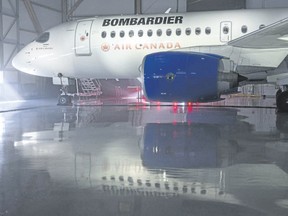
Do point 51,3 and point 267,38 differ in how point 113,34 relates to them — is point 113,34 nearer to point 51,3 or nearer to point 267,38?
point 267,38

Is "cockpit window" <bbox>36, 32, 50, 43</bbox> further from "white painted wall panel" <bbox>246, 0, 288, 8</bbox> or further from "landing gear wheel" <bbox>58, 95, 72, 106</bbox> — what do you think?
"white painted wall panel" <bbox>246, 0, 288, 8</bbox>

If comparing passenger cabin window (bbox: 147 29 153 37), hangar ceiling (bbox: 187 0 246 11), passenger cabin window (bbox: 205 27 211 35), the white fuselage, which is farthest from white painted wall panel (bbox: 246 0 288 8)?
passenger cabin window (bbox: 147 29 153 37)

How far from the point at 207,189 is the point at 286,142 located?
329cm

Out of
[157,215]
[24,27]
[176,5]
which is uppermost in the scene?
[176,5]

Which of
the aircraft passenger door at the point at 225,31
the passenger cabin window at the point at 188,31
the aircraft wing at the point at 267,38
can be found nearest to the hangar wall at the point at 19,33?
the passenger cabin window at the point at 188,31

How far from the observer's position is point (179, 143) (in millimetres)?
6090

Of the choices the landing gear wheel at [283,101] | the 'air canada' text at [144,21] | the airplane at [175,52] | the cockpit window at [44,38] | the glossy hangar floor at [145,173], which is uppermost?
the 'air canada' text at [144,21]

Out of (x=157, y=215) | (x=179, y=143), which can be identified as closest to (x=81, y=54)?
(x=179, y=143)

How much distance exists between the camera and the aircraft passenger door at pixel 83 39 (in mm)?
13496

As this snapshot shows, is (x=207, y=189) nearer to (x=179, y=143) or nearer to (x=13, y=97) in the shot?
(x=179, y=143)

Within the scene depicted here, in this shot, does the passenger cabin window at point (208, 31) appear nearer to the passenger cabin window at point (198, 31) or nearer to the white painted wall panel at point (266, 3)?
the passenger cabin window at point (198, 31)

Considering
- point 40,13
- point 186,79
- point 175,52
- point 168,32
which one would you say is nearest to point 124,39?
point 168,32

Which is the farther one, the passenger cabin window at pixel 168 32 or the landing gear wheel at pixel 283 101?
the passenger cabin window at pixel 168 32

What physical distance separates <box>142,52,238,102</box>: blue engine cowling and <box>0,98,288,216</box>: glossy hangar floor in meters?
1.33
